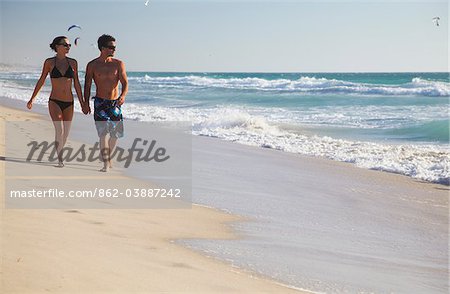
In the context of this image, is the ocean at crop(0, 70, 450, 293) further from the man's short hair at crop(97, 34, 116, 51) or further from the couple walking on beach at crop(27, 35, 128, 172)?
the man's short hair at crop(97, 34, 116, 51)

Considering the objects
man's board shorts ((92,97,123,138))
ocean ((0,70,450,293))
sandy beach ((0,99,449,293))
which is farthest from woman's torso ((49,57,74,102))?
ocean ((0,70,450,293))

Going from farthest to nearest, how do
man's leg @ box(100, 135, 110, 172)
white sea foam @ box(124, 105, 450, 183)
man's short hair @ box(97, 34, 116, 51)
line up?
1. white sea foam @ box(124, 105, 450, 183)
2. man's leg @ box(100, 135, 110, 172)
3. man's short hair @ box(97, 34, 116, 51)

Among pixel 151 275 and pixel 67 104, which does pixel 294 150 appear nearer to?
pixel 67 104

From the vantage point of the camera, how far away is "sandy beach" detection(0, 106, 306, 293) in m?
3.02

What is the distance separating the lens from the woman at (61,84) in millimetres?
6773

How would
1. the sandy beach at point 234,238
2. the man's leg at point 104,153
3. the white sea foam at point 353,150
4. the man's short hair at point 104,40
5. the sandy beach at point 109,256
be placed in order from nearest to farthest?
the sandy beach at point 109,256 → the sandy beach at point 234,238 → the man's short hair at point 104,40 → the man's leg at point 104,153 → the white sea foam at point 353,150

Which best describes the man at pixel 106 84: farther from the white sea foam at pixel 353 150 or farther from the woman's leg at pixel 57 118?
the white sea foam at pixel 353 150

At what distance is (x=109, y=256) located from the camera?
3.54 m

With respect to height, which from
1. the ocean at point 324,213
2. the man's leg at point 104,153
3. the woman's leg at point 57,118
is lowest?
the ocean at point 324,213

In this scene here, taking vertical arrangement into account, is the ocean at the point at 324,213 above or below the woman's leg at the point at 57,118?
below

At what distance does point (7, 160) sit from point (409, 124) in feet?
49.0

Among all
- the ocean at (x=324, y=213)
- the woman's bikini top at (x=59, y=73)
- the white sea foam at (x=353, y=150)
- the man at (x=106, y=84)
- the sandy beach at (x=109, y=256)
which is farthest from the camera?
the white sea foam at (x=353, y=150)

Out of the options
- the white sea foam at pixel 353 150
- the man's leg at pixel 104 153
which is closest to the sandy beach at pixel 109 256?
the man's leg at pixel 104 153

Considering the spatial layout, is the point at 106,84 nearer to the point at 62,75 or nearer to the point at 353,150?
the point at 62,75
